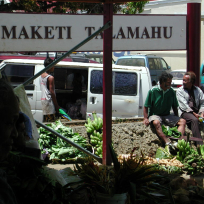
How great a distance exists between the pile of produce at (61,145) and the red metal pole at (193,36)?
223 cm

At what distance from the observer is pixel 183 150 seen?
5375mm

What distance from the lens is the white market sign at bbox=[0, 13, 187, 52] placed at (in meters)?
3.91

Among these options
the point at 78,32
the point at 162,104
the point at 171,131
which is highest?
the point at 78,32

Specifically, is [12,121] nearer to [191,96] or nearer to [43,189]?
[43,189]

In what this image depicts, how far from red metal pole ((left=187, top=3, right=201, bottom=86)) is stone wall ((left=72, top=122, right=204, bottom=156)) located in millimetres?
1191

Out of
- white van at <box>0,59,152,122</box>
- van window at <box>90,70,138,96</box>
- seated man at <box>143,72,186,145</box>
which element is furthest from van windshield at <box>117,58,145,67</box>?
seated man at <box>143,72,186,145</box>

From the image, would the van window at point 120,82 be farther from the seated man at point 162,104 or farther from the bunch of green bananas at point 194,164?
the bunch of green bananas at point 194,164

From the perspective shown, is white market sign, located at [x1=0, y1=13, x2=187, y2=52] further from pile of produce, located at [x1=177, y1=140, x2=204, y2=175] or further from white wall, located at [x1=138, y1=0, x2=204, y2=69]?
white wall, located at [x1=138, y1=0, x2=204, y2=69]

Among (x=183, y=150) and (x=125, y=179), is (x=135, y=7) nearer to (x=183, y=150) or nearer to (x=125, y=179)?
(x=183, y=150)

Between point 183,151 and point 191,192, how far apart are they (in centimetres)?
266

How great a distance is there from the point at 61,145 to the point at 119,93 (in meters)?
3.16

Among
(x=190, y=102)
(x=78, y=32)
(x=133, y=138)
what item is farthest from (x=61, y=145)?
(x=190, y=102)

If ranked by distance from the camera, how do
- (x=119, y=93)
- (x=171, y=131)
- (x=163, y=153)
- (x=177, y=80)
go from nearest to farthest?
(x=163, y=153)
(x=171, y=131)
(x=119, y=93)
(x=177, y=80)

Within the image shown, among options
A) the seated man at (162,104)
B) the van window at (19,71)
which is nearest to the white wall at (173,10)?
the van window at (19,71)
